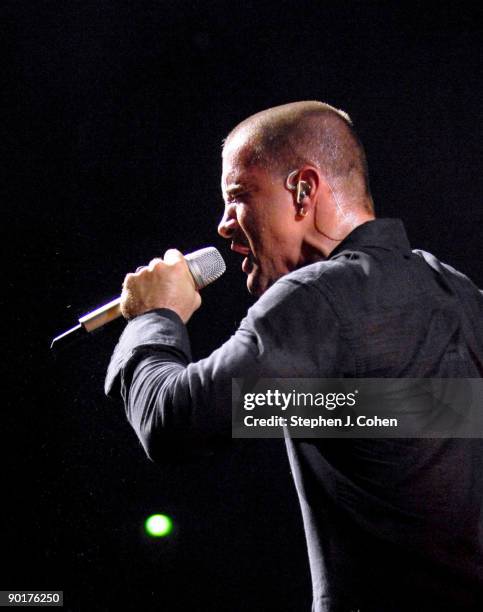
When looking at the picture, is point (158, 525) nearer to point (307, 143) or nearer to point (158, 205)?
point (158, 205)

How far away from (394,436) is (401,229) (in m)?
0.32

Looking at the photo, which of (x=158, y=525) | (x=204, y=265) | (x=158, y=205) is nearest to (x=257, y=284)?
(x=204, y=265)

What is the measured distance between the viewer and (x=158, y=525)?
6.30 feet

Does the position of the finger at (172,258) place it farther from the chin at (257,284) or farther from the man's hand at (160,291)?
the chin at (257,284)

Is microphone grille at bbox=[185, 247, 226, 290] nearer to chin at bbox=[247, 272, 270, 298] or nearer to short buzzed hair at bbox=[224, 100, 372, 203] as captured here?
chin at bbox=[247, 272, 270, 298]

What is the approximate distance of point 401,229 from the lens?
1001 millimetres

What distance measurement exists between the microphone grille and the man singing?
0.39 ft

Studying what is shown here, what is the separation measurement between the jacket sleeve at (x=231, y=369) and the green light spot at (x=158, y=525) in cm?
115

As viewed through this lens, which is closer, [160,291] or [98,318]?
[160,291]

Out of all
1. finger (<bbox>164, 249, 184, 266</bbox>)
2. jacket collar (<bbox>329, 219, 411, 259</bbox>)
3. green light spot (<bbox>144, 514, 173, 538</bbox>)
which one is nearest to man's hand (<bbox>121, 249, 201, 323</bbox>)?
finger (<bbox>164, 249, 184, 266</bbox>)

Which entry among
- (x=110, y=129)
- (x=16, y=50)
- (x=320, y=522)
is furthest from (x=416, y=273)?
(x=16, y=50)

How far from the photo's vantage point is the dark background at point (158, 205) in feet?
6.18

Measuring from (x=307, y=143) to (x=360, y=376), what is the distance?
1.46 ft

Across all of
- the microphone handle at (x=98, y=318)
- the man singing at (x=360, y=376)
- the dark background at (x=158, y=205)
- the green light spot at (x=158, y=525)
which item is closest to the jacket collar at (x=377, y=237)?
the man singing at (x=360, y=376)
